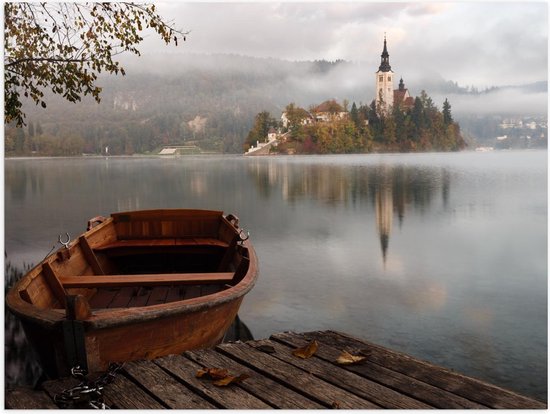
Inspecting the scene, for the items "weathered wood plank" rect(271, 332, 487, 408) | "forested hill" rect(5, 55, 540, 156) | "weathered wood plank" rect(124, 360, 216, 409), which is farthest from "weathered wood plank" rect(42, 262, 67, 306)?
"forested hill" rect(5, 55, 540, 156)

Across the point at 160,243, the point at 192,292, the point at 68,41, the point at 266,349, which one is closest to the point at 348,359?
the point at 266,349

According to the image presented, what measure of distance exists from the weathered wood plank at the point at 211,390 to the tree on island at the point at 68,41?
3.88 m

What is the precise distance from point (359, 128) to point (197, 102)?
15279mm

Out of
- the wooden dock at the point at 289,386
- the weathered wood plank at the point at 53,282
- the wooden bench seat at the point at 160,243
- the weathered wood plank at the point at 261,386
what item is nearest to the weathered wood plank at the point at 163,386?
the wooden dock at the point at 289,386

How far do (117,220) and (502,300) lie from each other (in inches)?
177

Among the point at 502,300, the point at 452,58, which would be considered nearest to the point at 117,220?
the point at 502,300

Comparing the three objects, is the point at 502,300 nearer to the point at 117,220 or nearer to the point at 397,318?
the point at 397,318

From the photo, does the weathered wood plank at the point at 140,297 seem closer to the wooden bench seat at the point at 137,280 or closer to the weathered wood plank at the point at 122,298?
the weathered wood plank at the point at 122,298

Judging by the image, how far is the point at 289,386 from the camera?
2449mm

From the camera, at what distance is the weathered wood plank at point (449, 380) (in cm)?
232

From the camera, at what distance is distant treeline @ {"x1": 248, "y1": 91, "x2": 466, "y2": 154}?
48.0m

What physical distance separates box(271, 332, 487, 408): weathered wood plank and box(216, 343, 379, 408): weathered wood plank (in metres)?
0.20

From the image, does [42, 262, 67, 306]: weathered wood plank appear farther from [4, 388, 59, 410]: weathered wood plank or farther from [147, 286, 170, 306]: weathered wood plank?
[4, 388, 59, 410]: weathered wood plank

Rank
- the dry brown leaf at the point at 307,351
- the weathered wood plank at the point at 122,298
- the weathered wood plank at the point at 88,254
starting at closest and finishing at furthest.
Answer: the dry brown leaf at the point at 307,351, the weathered wood plank at the point at 122,298, the weathered wood plank at the point at 88,254
